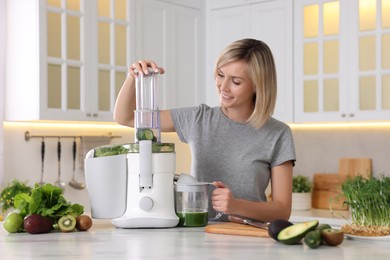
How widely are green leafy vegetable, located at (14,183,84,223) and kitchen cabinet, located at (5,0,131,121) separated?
178 cm

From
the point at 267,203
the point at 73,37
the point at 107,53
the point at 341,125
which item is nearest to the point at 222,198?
the point at 267,203

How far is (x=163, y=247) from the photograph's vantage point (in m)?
1.88

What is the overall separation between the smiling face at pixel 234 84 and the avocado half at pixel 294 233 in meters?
0.64

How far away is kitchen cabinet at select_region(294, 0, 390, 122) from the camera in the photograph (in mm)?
4258

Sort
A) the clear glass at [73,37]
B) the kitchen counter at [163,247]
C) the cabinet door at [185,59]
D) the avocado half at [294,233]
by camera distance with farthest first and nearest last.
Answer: the cabinet door at [185,59], the clear glass at [73,37], the avocado half at [294,233], the kitchen counter at [163,247]

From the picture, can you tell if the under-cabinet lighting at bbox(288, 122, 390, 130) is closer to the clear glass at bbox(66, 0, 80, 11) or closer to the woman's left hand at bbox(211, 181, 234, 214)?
the clear glass at bbox(66, 0, 80, 11)

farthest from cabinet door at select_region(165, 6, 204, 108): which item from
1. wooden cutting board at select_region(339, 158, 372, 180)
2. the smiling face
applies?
the smiling face

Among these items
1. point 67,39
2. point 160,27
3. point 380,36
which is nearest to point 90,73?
point 67,39

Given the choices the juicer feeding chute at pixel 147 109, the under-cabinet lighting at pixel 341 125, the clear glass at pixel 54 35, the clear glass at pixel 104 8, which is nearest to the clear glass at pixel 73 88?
the clear glass at pixel 54 35

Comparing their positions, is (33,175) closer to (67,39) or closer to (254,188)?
(67,39)

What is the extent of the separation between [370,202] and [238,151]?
572 mm

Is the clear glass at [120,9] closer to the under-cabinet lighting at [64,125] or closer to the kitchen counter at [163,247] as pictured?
the under-cabinet lighting at [64,125]

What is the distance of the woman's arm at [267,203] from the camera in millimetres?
2227

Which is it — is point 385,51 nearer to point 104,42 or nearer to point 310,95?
point 310,95
